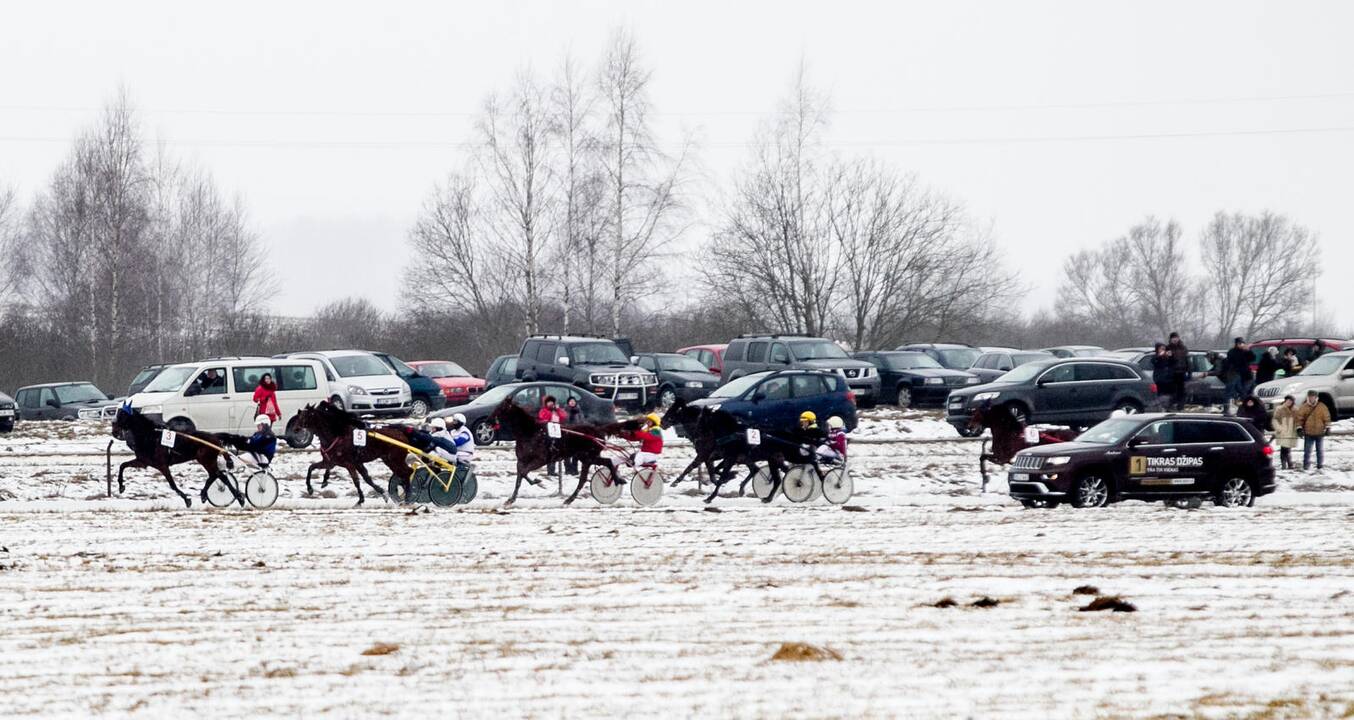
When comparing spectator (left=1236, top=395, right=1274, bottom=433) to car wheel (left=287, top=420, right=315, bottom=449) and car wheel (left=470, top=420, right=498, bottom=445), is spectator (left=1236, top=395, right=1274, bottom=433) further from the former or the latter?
car wheel (left=287, top=420, right=315, bottom=449)

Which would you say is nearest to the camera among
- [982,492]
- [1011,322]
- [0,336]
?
[982,492]

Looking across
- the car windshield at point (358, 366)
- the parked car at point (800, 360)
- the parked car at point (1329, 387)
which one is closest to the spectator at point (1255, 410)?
the parked car at point (1329, 387)

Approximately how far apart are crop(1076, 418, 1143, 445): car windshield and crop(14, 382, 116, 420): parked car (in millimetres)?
29703

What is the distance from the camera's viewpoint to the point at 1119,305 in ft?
424

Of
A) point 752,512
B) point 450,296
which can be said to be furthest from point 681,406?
point 450,296

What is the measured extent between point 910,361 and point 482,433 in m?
13.9

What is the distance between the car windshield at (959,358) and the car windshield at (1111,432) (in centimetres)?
2235

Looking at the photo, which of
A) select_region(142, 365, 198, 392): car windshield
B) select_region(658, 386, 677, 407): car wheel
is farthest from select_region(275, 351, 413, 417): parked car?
select_region(658, 386, 677, 407): car wheel

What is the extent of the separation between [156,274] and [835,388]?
1485 inches

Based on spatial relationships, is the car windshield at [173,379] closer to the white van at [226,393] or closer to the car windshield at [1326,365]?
the white van at [226,393]

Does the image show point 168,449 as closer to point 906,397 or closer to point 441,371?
point 441,371

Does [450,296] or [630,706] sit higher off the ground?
[450,296]

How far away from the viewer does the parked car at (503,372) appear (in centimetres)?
4031

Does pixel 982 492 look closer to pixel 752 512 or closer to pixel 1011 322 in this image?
pixel 752 512
